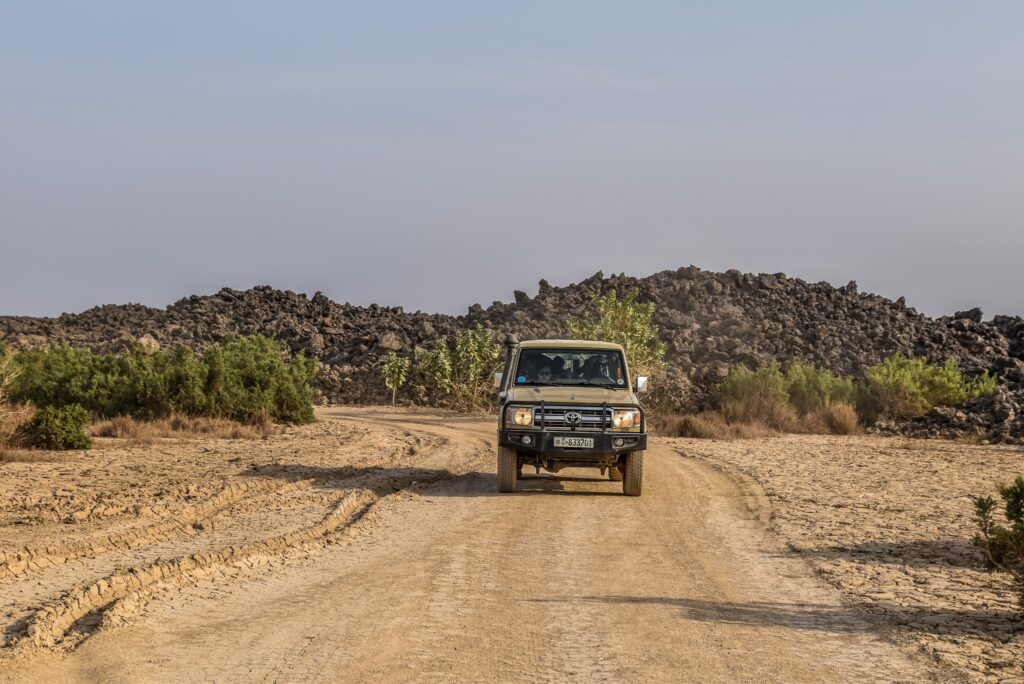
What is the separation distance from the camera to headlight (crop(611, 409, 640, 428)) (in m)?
16.4

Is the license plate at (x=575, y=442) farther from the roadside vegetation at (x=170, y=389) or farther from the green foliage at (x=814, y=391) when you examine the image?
the green foliage at (x=814, y=391)

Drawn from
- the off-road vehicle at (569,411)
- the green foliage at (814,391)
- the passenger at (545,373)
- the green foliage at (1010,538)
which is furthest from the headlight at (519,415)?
the green foliage at (814,391)

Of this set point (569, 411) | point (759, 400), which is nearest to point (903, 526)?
point (569, 411)

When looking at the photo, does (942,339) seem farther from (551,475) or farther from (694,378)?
(551,475)

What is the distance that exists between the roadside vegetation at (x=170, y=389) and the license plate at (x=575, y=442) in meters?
13.1

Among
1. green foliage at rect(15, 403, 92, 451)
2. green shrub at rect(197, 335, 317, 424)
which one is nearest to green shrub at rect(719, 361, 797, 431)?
green shrub at rect(197, 335, 317, 424)

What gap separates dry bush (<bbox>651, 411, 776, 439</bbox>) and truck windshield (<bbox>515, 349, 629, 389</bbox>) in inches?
509

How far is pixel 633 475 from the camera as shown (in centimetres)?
1698

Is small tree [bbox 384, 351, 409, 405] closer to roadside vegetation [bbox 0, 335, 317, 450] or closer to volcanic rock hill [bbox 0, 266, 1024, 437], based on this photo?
volcanic rock hill [bbox 0, 266, 1024, 437]

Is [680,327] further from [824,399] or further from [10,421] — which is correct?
[10,421]

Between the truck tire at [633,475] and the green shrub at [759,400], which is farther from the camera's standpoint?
the green shrub at [759,400]

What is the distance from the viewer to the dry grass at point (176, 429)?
84.4 ft

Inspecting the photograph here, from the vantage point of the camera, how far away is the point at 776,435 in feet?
102

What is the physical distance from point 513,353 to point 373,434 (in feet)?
38.6
